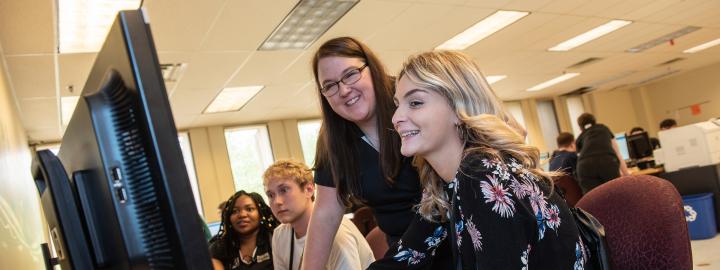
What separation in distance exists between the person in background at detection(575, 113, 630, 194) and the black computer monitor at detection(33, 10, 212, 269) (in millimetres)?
5127

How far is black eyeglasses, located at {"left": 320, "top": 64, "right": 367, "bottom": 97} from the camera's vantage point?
1.42 metres

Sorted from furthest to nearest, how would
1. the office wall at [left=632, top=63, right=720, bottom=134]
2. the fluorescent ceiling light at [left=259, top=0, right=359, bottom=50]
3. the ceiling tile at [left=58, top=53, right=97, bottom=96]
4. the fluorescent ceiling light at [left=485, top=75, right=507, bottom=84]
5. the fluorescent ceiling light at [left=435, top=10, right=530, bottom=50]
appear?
the office wall at [left=632, top=63, right=720, bottom=134] → the fluorescent ceiling light at [left=485, top=75, right=507, bottom=84] → the fluorescent ceiling light at [left=435, top=10, right=530, bottom=50] → the ceiling tile at [left=58, top=53, right=97, bottom=96] → the fluorescent ceiling light at [left=259, top=0, right=359, bottom=50]

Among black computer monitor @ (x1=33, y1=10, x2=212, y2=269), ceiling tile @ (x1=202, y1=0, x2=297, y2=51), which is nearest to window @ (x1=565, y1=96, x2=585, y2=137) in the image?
ceiling tile @ (x1=202, y1=0, x2=297, y2=51)

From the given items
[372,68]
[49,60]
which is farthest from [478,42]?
[372,68]

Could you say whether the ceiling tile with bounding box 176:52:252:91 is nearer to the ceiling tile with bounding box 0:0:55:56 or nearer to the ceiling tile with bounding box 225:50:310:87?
the ceiling tile with bounding box 225:50:310:87

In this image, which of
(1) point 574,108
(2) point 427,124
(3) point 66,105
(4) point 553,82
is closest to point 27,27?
(3) point 66,105

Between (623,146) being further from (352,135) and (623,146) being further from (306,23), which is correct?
(352,135)

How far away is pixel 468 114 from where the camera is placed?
3.66ft

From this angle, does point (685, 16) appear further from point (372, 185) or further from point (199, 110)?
point (372, 185)

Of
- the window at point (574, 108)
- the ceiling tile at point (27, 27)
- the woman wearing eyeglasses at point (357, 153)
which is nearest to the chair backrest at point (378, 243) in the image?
the woman wearing eyeglasses at point (357, 153)

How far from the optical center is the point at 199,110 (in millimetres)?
6949

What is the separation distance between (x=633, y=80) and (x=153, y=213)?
1316 cm

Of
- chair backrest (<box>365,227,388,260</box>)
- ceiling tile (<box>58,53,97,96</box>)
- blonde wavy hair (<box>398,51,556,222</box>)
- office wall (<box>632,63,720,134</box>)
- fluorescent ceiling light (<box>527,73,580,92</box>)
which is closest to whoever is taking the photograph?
blonde wavy hair (<box>398,51,556,222</box>)

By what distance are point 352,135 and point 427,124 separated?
0.40 m
